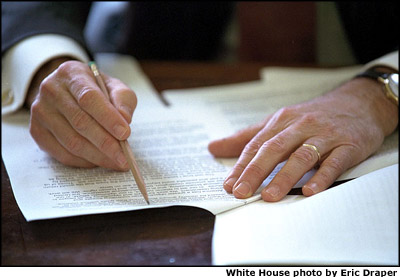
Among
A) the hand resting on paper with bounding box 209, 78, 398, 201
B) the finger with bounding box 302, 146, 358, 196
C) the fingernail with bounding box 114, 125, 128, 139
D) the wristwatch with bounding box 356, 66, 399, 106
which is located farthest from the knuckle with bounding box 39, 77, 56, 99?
the wristwatch with bounding box 356, 66, 399, 106

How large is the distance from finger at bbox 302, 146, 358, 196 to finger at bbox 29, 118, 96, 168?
256mm

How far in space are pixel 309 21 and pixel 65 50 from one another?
604mm

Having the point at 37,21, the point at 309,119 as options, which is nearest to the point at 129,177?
the point at 309,119

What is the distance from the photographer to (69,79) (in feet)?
1.81

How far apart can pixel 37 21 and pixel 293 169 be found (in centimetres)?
58

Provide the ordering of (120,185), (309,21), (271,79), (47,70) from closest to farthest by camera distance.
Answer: (120,185) < (47,70) < (271,79) < (309,21)

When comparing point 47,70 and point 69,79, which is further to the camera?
point 47,70

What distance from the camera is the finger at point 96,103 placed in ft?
1.68

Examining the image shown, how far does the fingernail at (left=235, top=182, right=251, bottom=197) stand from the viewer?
46 cm

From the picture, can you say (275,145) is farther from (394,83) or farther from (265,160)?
(394,83)

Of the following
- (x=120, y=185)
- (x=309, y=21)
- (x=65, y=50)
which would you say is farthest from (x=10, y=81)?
(x=309, y=21)

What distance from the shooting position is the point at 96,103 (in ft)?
1.71

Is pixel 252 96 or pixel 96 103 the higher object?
pixel 96 103

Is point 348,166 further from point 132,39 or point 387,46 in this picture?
point 132,39
